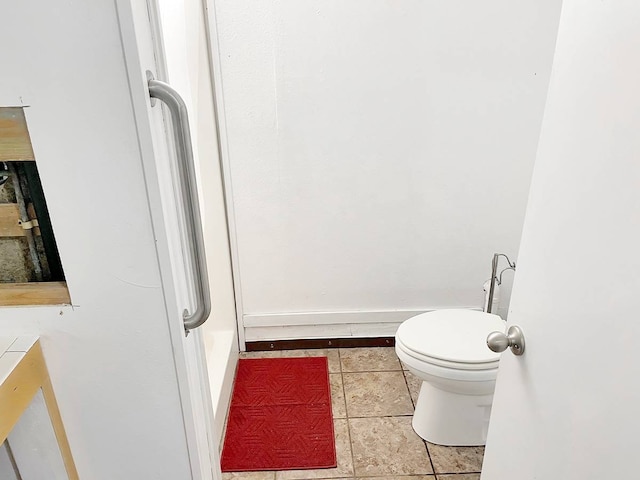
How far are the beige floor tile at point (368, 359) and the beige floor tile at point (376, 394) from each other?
1.7 inches

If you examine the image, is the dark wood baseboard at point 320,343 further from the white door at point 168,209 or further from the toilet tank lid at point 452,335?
the white door at point 168,209

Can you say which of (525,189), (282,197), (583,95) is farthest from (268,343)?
(583,95)

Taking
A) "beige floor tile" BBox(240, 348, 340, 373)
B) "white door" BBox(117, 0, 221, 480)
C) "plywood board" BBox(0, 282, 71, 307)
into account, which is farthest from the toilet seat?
"plywood board" BBox(0, 282, 71, 307)

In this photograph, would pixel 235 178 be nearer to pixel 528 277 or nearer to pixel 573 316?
pixel 528 277

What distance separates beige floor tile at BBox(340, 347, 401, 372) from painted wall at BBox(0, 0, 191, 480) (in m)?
1.32

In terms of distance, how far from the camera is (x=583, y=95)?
2.49ft

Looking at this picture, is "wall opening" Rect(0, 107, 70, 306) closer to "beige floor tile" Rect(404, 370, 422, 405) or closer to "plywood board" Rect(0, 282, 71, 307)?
"plywood board" Rect(0, 282, 71, 307)

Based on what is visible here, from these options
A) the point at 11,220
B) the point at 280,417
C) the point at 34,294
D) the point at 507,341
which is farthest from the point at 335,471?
the point at 11,220

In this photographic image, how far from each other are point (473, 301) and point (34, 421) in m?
1.89

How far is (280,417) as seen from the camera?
6.46ft

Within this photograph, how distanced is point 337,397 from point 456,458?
0.53 metres

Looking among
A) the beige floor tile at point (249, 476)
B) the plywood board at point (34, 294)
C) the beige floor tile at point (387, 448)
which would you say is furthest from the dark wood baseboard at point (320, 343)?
the plywood board at point (34, 294)

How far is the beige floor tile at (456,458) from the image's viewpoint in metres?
1.73

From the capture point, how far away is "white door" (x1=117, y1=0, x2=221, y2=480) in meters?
0.72
